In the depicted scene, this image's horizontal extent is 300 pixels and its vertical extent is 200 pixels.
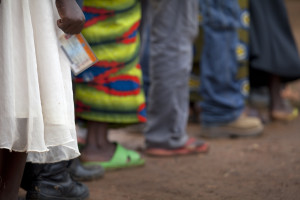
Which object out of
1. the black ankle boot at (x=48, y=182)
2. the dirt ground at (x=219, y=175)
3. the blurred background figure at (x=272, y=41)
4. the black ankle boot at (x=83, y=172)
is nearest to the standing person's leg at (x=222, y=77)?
the dirt ground at (x=219, y=175)

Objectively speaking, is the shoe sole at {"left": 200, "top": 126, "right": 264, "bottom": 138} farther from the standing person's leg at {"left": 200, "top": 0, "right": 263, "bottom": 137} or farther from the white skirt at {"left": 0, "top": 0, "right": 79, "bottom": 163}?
the white skirt at {"left": 0, "top": 0, "right": 79, "bottom": 163}

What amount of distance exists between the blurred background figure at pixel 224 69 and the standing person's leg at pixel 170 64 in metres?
0.49

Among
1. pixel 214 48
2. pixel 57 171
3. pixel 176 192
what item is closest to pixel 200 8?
pixel 214 48

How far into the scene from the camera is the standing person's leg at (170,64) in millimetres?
2980

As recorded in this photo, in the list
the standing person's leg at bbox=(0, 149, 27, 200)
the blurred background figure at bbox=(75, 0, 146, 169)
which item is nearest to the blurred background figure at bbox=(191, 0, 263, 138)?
the blurred background figure at bbox=(75, 0, 146, 169)

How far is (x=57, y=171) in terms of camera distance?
2023 millimetres

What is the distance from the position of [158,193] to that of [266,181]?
0.57 metres

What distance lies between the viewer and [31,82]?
1543 millimetres

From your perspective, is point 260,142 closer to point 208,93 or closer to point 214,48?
point 208,93

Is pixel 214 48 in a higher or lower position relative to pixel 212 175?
higher

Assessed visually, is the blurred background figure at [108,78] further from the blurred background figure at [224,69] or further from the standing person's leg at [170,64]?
the blurred background figure at [224,69]

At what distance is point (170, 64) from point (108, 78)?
1.81ft

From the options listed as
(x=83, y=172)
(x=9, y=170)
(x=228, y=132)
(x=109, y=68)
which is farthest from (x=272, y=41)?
(x=9, y=170)

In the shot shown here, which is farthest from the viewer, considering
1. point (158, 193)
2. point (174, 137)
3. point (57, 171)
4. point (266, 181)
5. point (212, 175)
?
point (174, 137)
